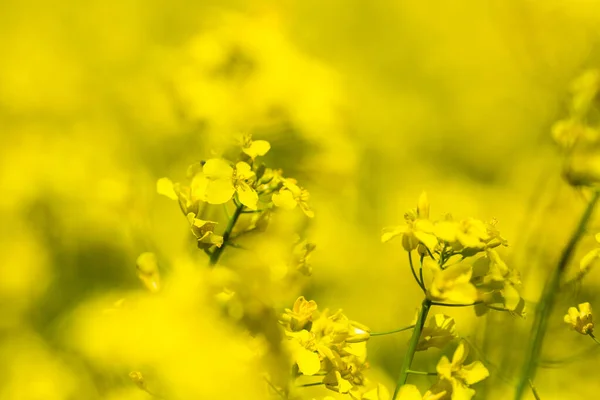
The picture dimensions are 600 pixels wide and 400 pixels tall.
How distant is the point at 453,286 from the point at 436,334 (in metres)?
0.07

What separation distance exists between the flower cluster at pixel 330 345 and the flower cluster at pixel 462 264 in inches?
2.4

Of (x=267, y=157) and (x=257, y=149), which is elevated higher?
(x=257, y=149)

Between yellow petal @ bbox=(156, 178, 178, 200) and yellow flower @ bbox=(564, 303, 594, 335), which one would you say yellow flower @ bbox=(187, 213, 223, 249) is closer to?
yellow petal @ bbox=(156, 178, 178, 200)

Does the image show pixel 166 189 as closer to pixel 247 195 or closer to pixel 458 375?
pixel 247 195

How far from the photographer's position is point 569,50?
1041mm

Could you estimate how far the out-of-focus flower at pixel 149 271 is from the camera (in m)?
0.50

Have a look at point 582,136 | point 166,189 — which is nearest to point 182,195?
point 166,189

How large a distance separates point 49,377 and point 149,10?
537 millimetres

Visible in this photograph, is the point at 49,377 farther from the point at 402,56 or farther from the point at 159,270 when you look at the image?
the point at 402,56

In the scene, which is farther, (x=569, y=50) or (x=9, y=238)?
(x=569, y=50)

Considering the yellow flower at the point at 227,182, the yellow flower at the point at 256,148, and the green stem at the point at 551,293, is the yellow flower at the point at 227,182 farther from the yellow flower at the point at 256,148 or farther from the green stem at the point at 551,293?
the green stem at the point at 551,293

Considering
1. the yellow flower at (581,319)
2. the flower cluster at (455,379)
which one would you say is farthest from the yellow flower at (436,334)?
the yellow flower at (581,319)

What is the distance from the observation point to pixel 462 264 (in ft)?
1.44

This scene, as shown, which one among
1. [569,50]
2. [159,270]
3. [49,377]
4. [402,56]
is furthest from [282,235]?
[569,50]
